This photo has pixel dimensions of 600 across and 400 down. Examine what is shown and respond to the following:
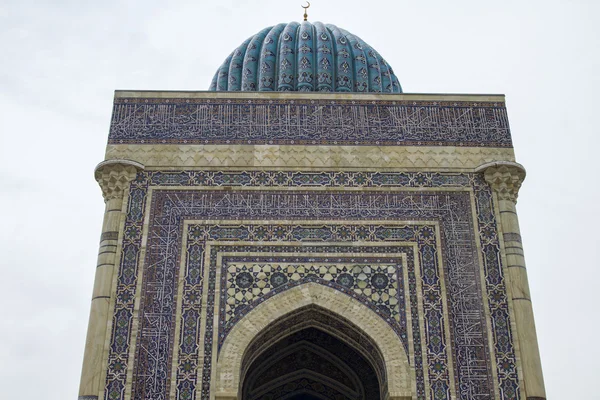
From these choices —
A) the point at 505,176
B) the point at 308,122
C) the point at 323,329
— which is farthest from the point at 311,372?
the point at 505,176

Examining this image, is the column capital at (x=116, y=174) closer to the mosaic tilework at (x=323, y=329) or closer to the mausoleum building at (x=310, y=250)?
the mausoleum building at (x=310, y=250)

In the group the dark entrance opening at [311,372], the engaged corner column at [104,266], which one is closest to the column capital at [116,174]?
the engaged corner column at [104,266]

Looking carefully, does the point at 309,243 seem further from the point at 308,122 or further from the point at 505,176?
the point at 505,176

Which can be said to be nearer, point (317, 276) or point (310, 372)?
point (317, 276)

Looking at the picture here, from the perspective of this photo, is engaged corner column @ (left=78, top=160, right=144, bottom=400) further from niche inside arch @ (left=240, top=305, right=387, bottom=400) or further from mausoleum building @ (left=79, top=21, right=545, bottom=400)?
niche inside arch @ (left=240, top=305, right=387, bottom=400)

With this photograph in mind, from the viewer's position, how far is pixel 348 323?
26.4ft

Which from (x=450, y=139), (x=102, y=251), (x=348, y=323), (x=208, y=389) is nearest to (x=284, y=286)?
(x=348, y=323)

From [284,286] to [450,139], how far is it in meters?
2.50

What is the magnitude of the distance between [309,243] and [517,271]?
209 centimetres

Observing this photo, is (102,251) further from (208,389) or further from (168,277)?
(208,389)

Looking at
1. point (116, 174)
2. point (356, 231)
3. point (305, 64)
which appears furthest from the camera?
point (305, 64)

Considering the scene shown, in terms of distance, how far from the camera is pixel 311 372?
9.70m

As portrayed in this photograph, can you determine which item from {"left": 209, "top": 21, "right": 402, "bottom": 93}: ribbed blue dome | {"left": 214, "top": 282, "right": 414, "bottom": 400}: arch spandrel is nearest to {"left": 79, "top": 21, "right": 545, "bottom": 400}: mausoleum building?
{"left": 214, "top": 282, "right": 414, "bottom": 400}: arch spandrel

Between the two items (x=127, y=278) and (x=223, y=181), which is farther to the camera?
(x=223, y=181)
